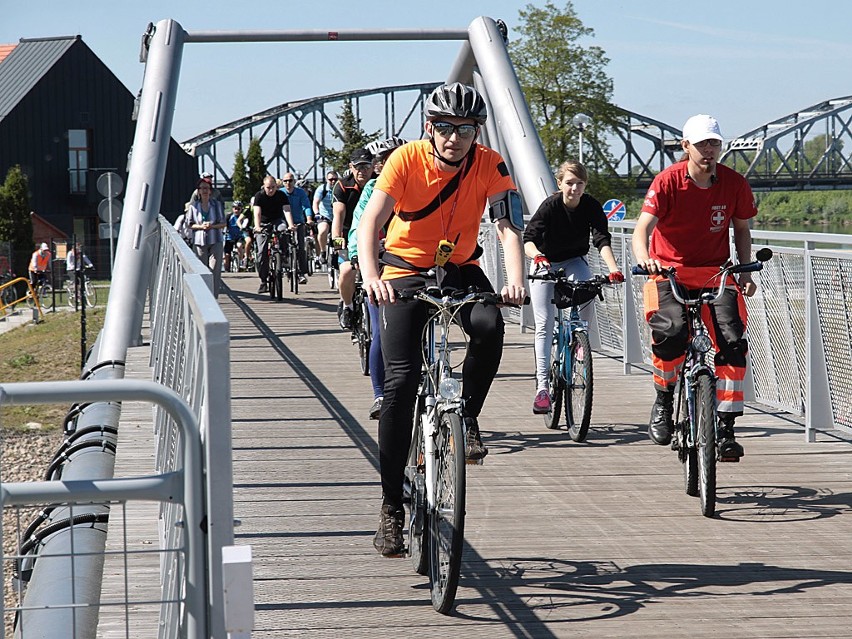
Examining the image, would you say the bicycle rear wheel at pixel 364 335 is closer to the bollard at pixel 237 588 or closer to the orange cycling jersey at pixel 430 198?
the orange cycling jersey at pixel 430 198

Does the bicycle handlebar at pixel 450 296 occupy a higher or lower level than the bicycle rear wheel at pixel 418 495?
higher

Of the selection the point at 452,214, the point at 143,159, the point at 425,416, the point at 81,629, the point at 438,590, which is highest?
the point at 143,159

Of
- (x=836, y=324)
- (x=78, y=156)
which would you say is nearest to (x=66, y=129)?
(x=78, y=156)

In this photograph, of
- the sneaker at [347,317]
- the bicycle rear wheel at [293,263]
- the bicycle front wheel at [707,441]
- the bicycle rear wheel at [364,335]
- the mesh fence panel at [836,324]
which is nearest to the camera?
the bicycle front wheel at [707,441]

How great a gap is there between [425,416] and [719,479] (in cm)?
278

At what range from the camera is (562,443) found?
340 inches

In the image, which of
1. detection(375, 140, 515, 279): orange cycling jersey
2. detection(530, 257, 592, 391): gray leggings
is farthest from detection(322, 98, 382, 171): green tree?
detection(375, 140, 515, 279): orange cycling jersey

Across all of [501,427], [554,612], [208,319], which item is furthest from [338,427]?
[208,319]

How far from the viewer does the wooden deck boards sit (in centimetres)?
503

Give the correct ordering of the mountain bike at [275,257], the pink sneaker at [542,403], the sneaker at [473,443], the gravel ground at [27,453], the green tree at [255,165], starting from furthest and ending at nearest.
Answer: the green tree at [255,165]
the gravel ground at [27,453]
the mountain bike at [275,257]
the pink sneaker at [542,403]
the sneaker at [473,443]

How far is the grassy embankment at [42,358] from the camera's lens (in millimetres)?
30578

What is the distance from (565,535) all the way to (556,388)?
9.64 feet

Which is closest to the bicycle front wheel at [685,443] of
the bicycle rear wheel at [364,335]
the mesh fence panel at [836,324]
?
the mesh fence panel at [836,324]

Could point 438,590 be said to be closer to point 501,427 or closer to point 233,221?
point 501,427
